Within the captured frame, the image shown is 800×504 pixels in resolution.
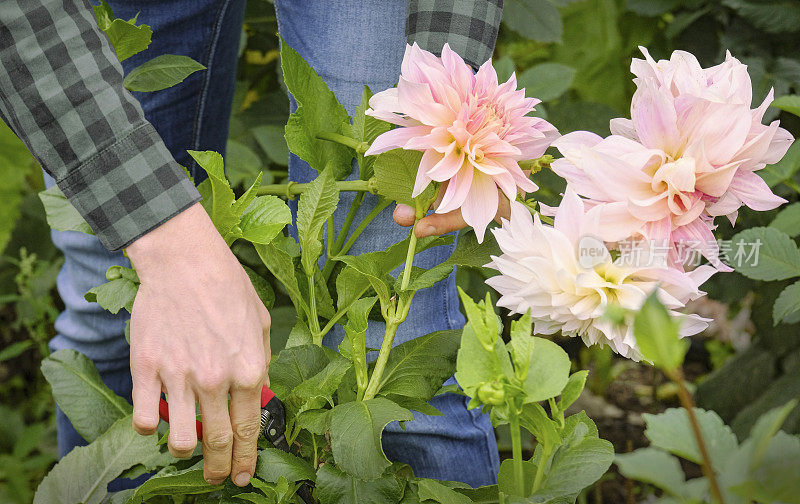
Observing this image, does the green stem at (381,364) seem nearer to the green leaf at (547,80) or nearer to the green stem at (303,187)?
the green stem at (303,187)

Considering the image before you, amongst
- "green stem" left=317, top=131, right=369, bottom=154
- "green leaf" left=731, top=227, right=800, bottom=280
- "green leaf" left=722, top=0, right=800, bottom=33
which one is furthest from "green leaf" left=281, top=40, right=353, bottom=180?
"green leaf" left=722, top=0, right=800, bottom=33

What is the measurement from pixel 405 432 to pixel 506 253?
0.37 metres

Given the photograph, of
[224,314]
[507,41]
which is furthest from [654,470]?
[507,41]

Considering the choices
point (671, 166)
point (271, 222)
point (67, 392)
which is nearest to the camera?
point (671, 166)

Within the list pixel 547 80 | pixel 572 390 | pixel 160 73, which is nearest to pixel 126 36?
pixel 160 73

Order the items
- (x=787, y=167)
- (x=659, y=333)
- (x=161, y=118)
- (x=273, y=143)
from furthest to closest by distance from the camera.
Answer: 1. (x=273, y=143)
2. (x=161, y=118)
3. (x=787, y=167)
4. (x=659, y=333)

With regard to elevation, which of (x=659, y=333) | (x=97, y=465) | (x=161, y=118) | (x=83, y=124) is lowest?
(x=97, y=465)

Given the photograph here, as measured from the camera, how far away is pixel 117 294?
583 millimetres

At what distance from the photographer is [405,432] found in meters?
0.79

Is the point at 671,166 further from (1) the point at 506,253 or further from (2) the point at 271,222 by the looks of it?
(2) the point at 271,222

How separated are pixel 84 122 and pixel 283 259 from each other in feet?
0.60

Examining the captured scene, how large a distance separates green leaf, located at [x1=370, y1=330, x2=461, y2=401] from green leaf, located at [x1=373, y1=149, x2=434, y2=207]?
0.12 meters

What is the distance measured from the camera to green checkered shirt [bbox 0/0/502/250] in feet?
1.76

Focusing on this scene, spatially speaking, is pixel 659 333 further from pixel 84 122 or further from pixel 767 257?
pixel 767 257
